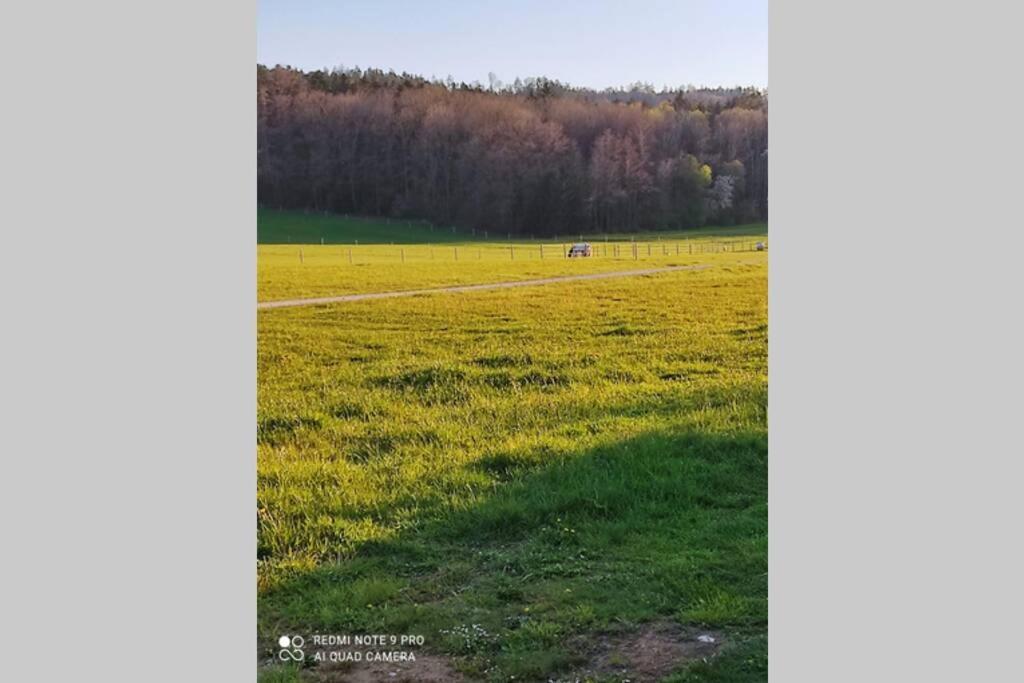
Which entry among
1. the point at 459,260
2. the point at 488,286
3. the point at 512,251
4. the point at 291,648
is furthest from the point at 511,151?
the point at 291,648

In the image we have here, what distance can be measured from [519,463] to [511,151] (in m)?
3.17

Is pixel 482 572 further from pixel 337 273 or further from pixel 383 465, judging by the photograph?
pixel 337 273

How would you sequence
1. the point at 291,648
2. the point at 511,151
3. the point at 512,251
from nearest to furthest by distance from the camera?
1. the point at 291,648
2. the point at 511,151
3. the point at 512,251

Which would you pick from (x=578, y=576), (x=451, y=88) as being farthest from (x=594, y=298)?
(x=578, y=576)

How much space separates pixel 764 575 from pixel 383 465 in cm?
314

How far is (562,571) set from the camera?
6957 millimetres

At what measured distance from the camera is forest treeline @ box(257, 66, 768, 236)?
27.2ft

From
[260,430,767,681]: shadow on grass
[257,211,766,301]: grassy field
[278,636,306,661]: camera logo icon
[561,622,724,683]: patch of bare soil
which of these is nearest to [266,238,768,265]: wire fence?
[257,211,766,301]: grassy field

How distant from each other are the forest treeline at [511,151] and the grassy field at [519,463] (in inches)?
21.7

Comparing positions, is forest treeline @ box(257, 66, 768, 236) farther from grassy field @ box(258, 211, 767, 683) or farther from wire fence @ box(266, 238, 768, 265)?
grassy field @ box(258, 211, 767, 683)

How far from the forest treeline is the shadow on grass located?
243cm

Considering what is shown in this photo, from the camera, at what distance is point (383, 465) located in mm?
8102

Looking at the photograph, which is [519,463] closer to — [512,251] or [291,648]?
[291,648]

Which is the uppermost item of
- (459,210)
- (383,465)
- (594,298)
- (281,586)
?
(459,210)
